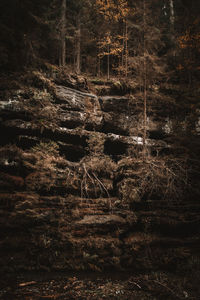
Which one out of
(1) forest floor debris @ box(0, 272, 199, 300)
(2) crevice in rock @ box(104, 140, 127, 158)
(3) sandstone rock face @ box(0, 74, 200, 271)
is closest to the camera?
(1) forest floor debris @ box(0, 272, 199, 300)

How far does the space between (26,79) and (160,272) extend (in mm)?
10189

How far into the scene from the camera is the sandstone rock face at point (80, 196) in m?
5.83

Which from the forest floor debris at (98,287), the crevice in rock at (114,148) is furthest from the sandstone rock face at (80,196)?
the forest floor debris at (98,287)

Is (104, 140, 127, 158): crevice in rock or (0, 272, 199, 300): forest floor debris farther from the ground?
(104, 140, 127, 158): crevice in rock

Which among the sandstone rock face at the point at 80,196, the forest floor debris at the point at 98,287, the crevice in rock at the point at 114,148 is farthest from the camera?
the crevice in rock at the point at 114,148

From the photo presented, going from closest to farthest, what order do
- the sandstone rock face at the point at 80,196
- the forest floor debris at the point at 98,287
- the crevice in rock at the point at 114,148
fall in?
the forest floor debris at the point at 98,287 → the sandstone rock face at the point at 80,196 → the crevice in rock at the point at 114,148

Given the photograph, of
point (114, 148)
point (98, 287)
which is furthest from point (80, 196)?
point (114, 148)

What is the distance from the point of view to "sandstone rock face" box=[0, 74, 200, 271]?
19.1ft

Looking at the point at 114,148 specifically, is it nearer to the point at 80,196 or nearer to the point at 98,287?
the point at 80,196

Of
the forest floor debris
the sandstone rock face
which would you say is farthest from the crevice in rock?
the forest floor debris

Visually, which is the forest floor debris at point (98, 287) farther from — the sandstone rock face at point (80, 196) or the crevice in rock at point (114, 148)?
the crevice in rock at point (114, 148)

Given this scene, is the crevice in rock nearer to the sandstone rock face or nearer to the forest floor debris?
the sandstone rock face

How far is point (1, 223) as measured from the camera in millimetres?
5609

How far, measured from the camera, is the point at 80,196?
7.16m
